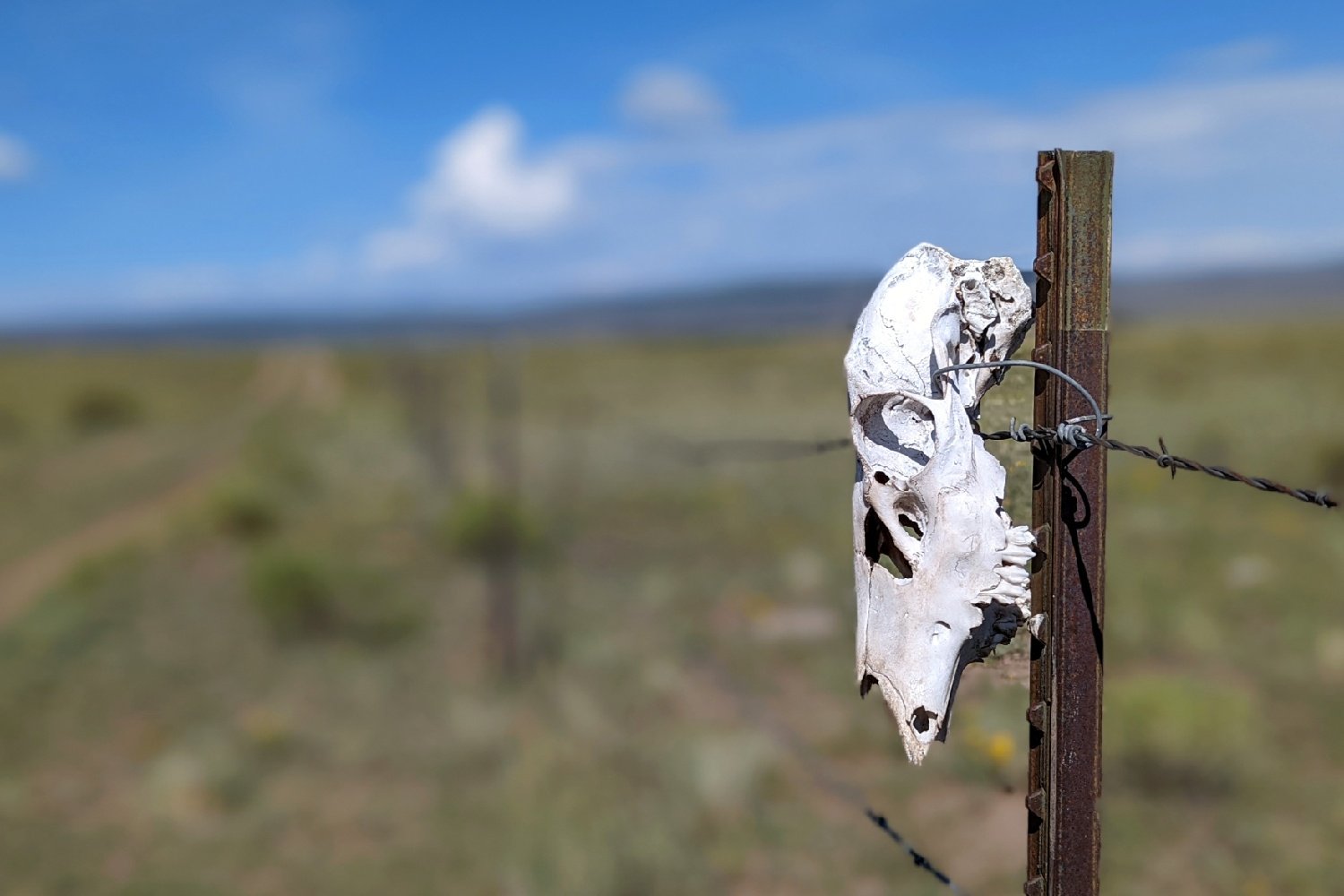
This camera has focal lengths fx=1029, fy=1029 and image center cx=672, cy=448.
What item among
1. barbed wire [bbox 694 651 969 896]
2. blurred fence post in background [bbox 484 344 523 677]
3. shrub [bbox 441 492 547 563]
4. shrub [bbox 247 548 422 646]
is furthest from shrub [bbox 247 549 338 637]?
barbed wire [bbox 694 651 969 896]

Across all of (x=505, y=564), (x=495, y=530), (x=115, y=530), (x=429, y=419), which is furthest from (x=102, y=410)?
(x=505, y=564)

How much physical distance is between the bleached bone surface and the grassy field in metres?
0.29

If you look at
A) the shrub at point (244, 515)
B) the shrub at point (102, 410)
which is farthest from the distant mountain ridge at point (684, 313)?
the shrub at point (244, 515)

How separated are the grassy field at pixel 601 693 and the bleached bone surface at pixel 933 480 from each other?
0.29 m

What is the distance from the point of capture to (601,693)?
1124 centimetres

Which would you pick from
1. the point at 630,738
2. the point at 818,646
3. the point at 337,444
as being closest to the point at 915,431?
the point at 630,738

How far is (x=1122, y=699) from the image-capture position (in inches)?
345

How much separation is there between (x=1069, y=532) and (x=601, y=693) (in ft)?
31.4

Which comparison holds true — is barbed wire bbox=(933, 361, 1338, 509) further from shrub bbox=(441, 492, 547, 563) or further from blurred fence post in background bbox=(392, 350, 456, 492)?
blurred fence post in background bbox=(392, 350, 456, 492)

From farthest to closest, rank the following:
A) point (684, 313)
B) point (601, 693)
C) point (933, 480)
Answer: point (684, 313) < point (601, 693) < point (933, 480)

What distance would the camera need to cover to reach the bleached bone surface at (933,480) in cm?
210

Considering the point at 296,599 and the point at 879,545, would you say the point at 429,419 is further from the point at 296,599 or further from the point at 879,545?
the point at 879,545

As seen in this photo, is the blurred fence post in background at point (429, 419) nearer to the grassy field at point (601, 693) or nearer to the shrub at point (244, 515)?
the grassy field at point (601, 693)

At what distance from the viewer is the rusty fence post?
2.10 m
